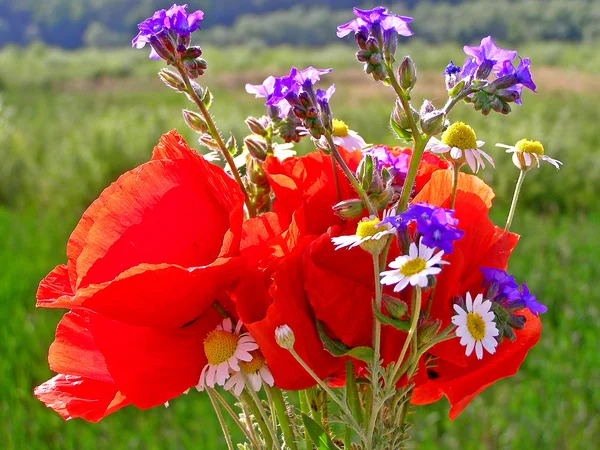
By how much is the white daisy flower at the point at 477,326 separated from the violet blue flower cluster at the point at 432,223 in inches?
1.4

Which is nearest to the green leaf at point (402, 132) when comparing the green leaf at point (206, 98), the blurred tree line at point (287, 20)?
the green leaf at point (206, 98)

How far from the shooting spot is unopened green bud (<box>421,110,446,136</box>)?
302 mm

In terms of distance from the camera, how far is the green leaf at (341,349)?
33cm

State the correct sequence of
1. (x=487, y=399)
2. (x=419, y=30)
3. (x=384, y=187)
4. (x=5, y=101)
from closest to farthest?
(x=384, y=187) < (x=487, y=399) < (x=5, y=101) < (x=419, y=30)

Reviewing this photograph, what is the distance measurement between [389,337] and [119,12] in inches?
869

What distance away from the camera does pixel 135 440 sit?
50.5 inches

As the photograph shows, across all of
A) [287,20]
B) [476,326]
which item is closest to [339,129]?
[476,326]

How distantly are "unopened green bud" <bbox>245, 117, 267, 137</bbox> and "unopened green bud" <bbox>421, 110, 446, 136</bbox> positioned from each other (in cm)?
13

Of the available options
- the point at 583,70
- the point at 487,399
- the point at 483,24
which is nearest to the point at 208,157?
the point at 487,399

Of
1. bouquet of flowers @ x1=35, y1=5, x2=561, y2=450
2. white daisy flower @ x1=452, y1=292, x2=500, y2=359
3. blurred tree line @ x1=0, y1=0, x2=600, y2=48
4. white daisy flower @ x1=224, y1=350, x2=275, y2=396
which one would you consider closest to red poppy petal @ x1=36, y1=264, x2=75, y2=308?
bouquet of flowers @ x1=35, y1=5, x2=561, y2=450

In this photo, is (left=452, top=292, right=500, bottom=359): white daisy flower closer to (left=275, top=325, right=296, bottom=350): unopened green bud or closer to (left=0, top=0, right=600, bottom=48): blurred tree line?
(left=275, top=325, right=296, bottom=350): unopened green bud

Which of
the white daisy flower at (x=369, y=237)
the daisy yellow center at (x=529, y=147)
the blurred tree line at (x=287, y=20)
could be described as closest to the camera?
the white daisy flower at (x=369, y=237)

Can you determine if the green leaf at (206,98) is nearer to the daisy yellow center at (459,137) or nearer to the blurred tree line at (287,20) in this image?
the daisy yellow center at (459,137)

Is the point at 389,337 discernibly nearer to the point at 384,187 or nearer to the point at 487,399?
the point at 384,187
